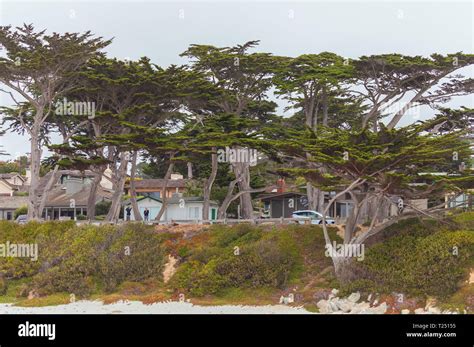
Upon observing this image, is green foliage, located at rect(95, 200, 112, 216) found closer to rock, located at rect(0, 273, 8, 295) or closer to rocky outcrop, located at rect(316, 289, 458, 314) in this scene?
rock, located at rect(0, 273, 8, 295)

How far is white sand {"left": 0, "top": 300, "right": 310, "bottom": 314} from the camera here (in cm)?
2736

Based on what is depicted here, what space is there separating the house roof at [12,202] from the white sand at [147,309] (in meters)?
30.4

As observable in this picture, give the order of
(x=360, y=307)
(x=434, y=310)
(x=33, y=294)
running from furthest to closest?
(x=33, y=294) < (x=360, y=307) < (x=434, y=310)

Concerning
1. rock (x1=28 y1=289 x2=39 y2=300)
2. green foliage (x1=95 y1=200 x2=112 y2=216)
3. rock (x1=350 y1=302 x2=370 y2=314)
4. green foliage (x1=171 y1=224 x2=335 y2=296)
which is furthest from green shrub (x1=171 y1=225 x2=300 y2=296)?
green foliage (x1=95 y1=200 x2=112 y2=216)

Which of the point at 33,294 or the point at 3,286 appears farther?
the point at 3,286

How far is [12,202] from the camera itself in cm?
5925

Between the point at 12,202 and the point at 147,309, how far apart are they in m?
35.9

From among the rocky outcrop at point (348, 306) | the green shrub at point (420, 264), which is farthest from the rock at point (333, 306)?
the green shrub at point (420, 264)

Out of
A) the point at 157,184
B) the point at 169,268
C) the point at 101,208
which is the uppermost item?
the point at 157,184

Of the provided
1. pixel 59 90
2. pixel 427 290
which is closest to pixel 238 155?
pixel 59 90

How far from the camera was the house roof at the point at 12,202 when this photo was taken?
58.7m

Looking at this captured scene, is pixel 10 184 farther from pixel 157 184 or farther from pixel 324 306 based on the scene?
pixel 324 306

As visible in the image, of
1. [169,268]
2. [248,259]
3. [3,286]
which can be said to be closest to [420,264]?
[248,259]
